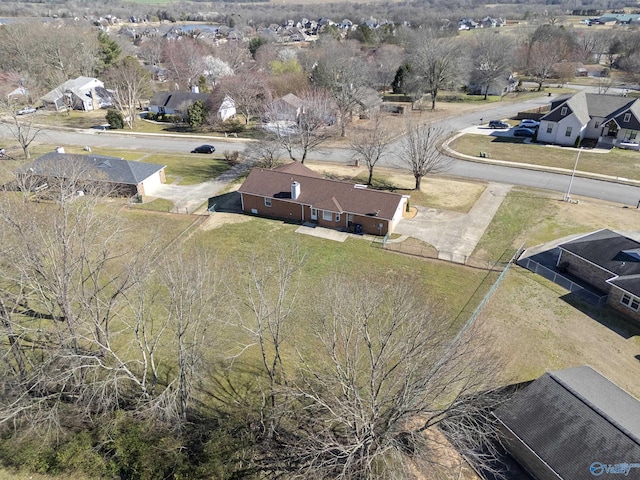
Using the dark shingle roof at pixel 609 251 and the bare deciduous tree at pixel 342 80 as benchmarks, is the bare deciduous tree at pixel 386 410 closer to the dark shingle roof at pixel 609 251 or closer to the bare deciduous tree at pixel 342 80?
the dark shingle roof at pixel 609 251

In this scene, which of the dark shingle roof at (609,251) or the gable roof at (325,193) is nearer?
the dark shingle roof at (609,251)

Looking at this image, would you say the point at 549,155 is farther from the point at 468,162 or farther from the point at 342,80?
the point at 342,80

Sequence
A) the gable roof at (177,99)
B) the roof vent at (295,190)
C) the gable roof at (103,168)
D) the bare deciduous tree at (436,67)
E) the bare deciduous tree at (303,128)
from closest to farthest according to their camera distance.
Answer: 1. the roof vent at (295,190)
2. the gable roof at (103,168)
3. the bare deciduous tree at (303,128)
4. the gable roof at (177,99)
5. the bare deciduous tree at (436,67)

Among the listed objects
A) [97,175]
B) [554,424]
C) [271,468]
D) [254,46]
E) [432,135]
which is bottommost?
[271,468]

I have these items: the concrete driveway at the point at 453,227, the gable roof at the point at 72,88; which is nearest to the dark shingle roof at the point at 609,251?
the concrete driveway at the point at 453,227

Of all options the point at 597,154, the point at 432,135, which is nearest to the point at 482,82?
the point at 597,154

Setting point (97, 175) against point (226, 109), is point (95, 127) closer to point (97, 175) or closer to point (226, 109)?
point (226, 109)

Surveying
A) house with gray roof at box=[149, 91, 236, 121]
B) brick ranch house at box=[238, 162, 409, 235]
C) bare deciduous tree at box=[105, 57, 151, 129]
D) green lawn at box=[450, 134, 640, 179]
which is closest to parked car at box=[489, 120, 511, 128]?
green lawn at box=[450, 134, 640, 179]

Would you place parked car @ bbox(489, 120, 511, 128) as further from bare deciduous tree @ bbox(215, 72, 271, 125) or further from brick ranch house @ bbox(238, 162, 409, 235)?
brick ranch house @ bbox(238, 162, 409, 235)
